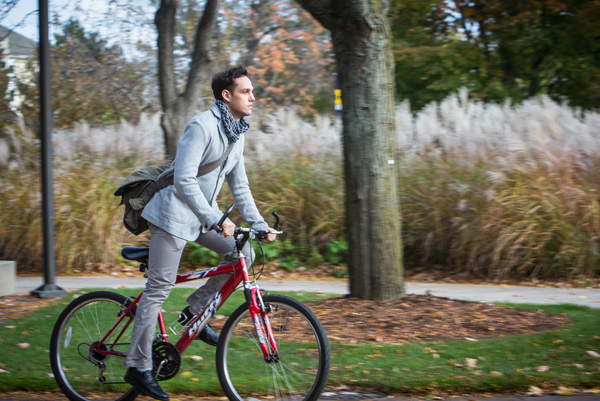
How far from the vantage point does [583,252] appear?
24.8 feet

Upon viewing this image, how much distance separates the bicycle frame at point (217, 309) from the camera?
3352 millimetres

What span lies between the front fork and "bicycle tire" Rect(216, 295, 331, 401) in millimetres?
36

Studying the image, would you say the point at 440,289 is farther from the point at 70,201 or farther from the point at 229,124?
the point at 70,201

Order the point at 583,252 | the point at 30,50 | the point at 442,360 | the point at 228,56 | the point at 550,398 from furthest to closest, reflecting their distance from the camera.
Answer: the point at 228,56
the point at 30,50
the point at 583,252
the point at 442,360
the point at 550,398

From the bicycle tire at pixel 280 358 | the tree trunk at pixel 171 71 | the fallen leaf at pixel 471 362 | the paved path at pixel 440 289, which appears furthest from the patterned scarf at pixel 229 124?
the tree trunk at pixel 171 71

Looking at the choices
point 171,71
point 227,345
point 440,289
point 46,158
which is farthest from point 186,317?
point 171,71

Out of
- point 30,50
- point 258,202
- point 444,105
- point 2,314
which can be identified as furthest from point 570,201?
point 30,50

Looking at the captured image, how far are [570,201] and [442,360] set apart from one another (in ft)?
14.7

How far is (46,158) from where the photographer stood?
21.8 ft

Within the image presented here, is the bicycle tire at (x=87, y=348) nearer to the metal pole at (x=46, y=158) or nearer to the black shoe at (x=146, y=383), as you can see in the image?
the black shoe at (x=146, y=383)

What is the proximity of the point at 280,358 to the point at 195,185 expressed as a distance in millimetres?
1121

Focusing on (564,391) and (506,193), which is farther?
(506,193)

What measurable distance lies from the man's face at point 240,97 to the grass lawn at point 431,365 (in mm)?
1905

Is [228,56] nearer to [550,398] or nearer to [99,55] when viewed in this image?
[99,55]
